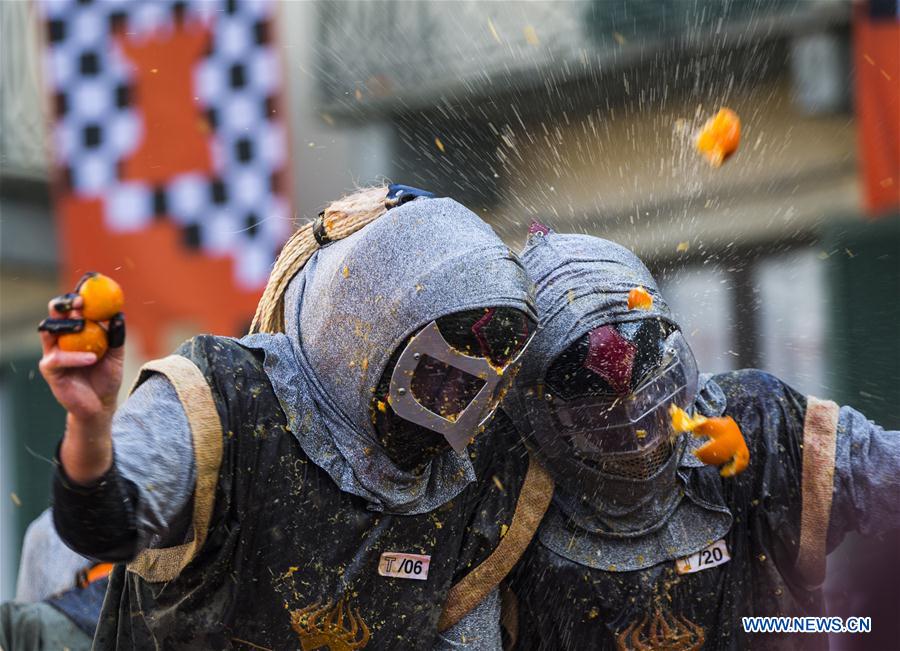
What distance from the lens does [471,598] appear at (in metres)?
3.16

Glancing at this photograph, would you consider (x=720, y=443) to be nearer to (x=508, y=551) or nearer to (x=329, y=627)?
(x=508, y=551)

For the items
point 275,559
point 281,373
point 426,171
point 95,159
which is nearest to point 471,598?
point 275,559

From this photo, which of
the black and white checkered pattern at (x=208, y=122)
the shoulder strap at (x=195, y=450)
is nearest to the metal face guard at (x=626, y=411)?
the shoulder strap at (x=195, y=450)

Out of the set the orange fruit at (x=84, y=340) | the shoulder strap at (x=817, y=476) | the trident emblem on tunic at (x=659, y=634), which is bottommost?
the trident emblem on tunic at (x=659, y=634)

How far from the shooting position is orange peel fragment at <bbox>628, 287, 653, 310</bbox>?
3.07 meters

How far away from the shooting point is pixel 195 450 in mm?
2707

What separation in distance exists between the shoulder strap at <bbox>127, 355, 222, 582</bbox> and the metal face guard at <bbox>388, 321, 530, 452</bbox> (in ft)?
1.30

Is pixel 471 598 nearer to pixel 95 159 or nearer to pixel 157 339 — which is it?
pixel 157 339

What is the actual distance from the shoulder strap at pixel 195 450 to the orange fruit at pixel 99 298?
0.44 m

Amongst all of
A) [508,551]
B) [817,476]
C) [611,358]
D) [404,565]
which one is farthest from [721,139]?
[404,565]

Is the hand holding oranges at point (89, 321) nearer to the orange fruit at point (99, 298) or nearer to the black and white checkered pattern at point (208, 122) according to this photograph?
the orange fruit at point (99, 298)

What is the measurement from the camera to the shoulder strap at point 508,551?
3.15 meters

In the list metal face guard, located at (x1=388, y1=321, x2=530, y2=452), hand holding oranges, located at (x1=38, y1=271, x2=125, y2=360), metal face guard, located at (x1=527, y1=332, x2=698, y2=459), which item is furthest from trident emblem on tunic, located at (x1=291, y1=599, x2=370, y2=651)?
hand holding oranges, located at (x1=38, y1=271, x2=125, y2=360)

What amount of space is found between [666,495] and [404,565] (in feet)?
2.31
